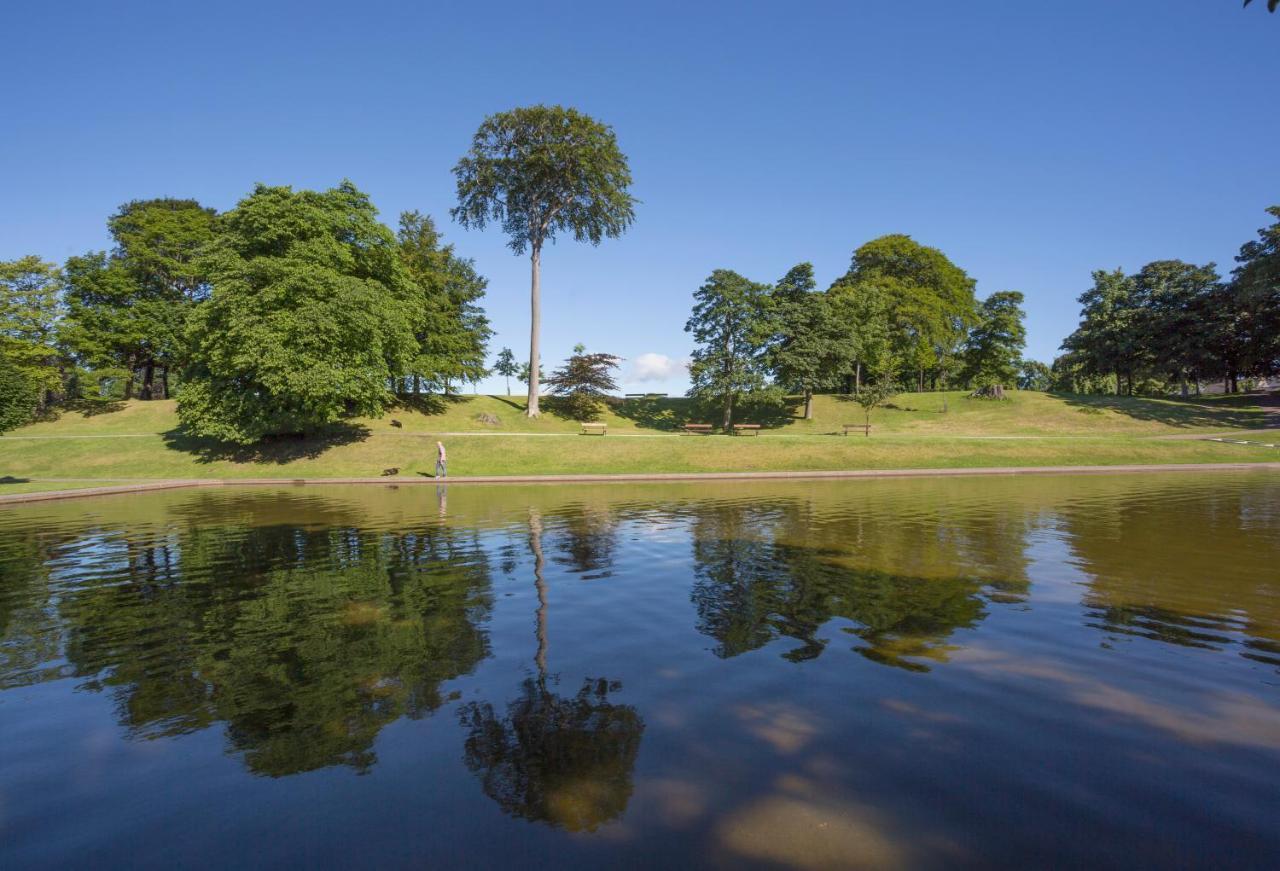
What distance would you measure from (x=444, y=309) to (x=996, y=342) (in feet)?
192

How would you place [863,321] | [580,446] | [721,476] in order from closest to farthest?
[721,476] < [580,446] < [863,321]

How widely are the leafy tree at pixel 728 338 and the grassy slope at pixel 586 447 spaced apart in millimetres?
5489

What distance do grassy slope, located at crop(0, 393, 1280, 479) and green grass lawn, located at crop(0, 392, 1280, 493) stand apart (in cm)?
12

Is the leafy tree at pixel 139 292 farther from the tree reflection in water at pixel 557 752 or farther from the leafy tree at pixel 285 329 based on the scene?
the tree reflection in water at pixel 557 752

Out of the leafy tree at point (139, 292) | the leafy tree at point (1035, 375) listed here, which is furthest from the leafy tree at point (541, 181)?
the leafy tree at point (1035, 375)

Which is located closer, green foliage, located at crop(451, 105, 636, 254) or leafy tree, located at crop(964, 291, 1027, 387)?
green foliage, located at crop(451, 105, 636, 254)

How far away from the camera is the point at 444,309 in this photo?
5438cm

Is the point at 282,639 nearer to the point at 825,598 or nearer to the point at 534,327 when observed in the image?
the point at 825,598

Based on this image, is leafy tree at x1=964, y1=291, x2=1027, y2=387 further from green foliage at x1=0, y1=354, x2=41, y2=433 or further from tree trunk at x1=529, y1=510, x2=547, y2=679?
green foliage at x1=0, y1=354, x2=41, y2=433

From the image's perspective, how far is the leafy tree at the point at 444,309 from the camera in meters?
51.7

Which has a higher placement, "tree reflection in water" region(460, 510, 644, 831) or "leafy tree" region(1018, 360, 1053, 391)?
"leafy tree" region(1018, 360, 1053, 391)

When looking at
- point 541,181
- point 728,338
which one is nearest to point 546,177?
point 541,181

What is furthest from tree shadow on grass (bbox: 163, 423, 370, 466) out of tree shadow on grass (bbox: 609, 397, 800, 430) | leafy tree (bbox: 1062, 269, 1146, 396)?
leafy tree (bbox: 1062, 269, 1146, 396)

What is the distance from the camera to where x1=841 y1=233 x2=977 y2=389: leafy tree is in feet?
204
